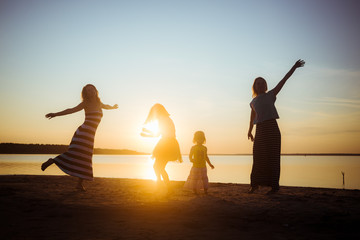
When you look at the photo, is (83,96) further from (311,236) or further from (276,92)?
(311,236)

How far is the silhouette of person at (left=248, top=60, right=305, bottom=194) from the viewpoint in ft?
22.8

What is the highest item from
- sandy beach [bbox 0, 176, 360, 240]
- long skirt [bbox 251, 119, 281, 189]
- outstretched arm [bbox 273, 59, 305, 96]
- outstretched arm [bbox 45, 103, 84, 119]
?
outstretched arm [bbox 273, 59, 305, 96]

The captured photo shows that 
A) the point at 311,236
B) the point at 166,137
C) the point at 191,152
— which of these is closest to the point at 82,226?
the point at 311,236

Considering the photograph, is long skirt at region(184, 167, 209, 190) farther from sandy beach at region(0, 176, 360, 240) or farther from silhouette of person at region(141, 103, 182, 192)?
sandy beach at region(0, 176, 360, 240)

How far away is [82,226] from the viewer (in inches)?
152

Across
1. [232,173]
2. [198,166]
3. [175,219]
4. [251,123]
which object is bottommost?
[232,173]

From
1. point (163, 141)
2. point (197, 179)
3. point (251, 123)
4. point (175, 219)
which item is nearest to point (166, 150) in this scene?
point (163, 141)

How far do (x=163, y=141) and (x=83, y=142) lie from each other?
1902 millimetres

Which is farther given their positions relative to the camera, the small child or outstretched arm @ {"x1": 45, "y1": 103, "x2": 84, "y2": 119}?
the small child

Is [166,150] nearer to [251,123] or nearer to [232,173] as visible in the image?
[251,123]

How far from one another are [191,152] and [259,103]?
214cm

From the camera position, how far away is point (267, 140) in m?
7.08

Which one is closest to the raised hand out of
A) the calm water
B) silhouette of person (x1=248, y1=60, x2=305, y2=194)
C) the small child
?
silhouette of person (x1=248, y1=60, x2=305, y2=194)

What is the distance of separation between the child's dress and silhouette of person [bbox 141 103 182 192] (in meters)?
0.48
